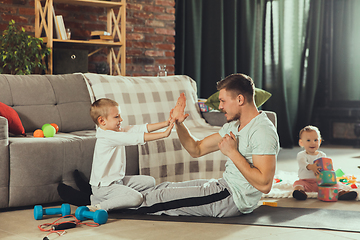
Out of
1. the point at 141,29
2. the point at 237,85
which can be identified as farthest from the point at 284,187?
the point at 141,29

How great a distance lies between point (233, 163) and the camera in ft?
6.80

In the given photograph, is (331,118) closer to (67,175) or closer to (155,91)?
(155,91)

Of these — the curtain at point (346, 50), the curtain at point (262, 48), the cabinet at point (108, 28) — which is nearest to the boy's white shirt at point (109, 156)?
the cabinet at point (108, 28)

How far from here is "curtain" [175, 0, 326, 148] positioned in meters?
5.09

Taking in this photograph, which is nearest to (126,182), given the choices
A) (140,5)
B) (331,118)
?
(140,5)

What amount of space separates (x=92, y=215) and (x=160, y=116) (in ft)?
4.45

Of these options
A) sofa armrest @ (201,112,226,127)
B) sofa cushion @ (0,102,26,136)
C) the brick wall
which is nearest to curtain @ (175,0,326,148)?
the brick wall

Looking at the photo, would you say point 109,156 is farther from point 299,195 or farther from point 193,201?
point 299,195

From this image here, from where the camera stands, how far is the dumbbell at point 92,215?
6.64 feet

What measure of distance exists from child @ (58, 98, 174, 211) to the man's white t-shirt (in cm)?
36

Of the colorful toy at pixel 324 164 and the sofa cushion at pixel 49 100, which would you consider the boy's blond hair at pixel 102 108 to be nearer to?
the sofa cushion at pixel 49 100

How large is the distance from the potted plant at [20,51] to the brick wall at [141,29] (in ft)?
2.08

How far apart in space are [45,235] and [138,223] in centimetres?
42

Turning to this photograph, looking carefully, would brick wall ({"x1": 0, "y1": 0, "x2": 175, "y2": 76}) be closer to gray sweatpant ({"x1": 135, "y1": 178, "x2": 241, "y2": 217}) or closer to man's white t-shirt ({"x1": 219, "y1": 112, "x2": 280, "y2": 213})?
gray sweatpant ({"x1": 135, "y1": 178, "x2": 241, "y2": 217})
